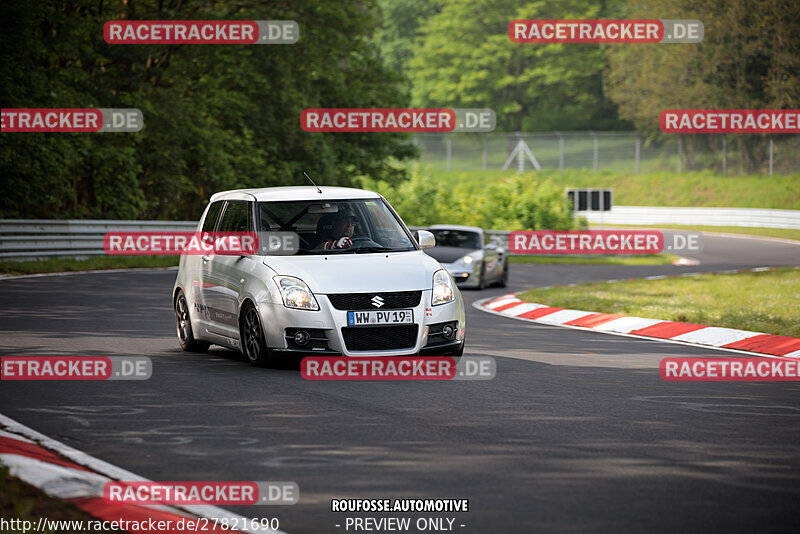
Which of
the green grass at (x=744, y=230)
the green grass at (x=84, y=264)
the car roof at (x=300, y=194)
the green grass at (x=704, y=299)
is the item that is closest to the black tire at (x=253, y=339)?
the car roof at (x=300, y=194)

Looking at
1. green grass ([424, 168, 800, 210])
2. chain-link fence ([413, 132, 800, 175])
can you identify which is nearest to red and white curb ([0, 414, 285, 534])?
green grass ([424, 168, 800, 210])

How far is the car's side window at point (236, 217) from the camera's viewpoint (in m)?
12.4

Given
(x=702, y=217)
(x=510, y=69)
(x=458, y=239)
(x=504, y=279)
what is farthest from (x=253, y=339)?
(x=510, y=69)

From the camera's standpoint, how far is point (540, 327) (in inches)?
683

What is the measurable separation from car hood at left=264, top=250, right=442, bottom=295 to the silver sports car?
1361 centimetres

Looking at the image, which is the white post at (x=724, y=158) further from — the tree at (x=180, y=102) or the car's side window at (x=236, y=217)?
the car's side window at (x=236, y=217)

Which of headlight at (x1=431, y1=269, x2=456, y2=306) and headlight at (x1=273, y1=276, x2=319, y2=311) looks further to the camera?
headlight at (x1=431, y1=269, x2=456, y2=306)

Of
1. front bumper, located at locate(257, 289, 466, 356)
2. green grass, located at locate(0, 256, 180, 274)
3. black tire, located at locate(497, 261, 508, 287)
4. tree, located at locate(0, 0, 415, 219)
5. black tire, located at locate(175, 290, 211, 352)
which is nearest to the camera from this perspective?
front bumper, located at locate(257, 289, 466, 356)

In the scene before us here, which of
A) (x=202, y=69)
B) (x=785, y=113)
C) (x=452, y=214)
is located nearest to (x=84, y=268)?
(x=202, y=69)

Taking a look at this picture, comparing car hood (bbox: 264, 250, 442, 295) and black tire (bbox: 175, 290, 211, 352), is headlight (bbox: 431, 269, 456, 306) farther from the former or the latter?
black tire (bbox: 175, 290, 211, 352)

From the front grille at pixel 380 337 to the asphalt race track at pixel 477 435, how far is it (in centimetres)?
56

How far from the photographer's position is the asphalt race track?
6215mm

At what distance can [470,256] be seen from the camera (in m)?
25.9

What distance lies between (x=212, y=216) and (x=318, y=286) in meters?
2.69
